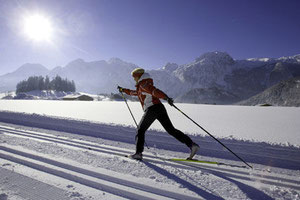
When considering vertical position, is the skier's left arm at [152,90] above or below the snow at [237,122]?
above

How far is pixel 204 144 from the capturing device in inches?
180

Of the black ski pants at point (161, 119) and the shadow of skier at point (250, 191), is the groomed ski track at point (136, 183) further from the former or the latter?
the black ski pants at point (161, 119)

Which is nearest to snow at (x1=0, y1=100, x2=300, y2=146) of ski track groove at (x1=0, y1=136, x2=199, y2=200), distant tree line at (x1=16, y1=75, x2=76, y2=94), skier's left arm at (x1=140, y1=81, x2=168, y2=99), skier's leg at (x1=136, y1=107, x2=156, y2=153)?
skier's leg at (x1=136, y1=107, x2=156, y2=153)

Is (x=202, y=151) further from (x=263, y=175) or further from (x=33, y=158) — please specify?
(x=33, y=158)

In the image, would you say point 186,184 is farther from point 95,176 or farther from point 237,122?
point 237,122

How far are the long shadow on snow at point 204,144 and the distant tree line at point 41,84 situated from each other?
125657 mm

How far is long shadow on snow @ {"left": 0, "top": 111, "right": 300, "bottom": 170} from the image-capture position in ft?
12.0

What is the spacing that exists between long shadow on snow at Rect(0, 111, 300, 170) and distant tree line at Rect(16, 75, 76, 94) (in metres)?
126

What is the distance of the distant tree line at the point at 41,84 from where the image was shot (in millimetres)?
114500

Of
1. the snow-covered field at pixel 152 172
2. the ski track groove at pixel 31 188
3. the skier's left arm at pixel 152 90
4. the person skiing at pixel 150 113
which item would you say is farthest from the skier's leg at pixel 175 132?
the ski track groove at pixel 31 188

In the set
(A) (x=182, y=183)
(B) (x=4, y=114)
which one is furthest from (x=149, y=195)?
(B) (x=4, y=114)

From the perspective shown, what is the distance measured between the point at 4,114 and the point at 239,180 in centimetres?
1135

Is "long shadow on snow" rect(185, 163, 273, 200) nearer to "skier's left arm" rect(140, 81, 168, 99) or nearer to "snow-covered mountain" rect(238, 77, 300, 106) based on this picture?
"skier's left arm" rect(140, 81, 168, 99)

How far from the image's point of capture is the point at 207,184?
2.62 meters
